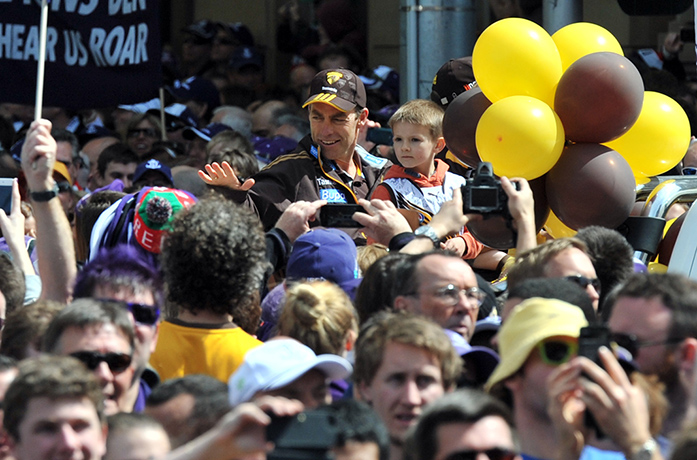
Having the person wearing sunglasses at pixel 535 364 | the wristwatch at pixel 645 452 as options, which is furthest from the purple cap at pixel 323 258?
the wristwatch at pixel 645 452

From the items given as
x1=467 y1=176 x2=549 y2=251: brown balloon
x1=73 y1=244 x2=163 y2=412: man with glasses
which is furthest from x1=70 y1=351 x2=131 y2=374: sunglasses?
x1=467 y1=176 x2=549 y2=251: brown balloon

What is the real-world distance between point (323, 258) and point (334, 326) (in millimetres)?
663

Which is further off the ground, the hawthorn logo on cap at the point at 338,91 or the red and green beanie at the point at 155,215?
the hawthorn logo on cap at the point at 338,91

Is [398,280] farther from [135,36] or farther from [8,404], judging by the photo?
[135,36]

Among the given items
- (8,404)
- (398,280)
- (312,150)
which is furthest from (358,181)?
(8,404)

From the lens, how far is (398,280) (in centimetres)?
383

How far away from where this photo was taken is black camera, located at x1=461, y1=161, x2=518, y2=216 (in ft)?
14.5

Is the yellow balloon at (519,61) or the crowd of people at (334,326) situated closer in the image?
the crowd of people at (334,326)

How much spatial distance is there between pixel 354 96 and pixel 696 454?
11.9 feet

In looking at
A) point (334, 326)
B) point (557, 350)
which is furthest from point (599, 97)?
point (557, 350)

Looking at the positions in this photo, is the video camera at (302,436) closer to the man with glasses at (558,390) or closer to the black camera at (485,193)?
the man with glasses at (558,390)

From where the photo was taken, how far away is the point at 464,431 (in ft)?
8.57

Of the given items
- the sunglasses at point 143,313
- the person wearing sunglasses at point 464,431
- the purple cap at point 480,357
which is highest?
the sunglasses at point 143,313

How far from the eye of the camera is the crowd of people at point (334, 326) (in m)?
2.65
